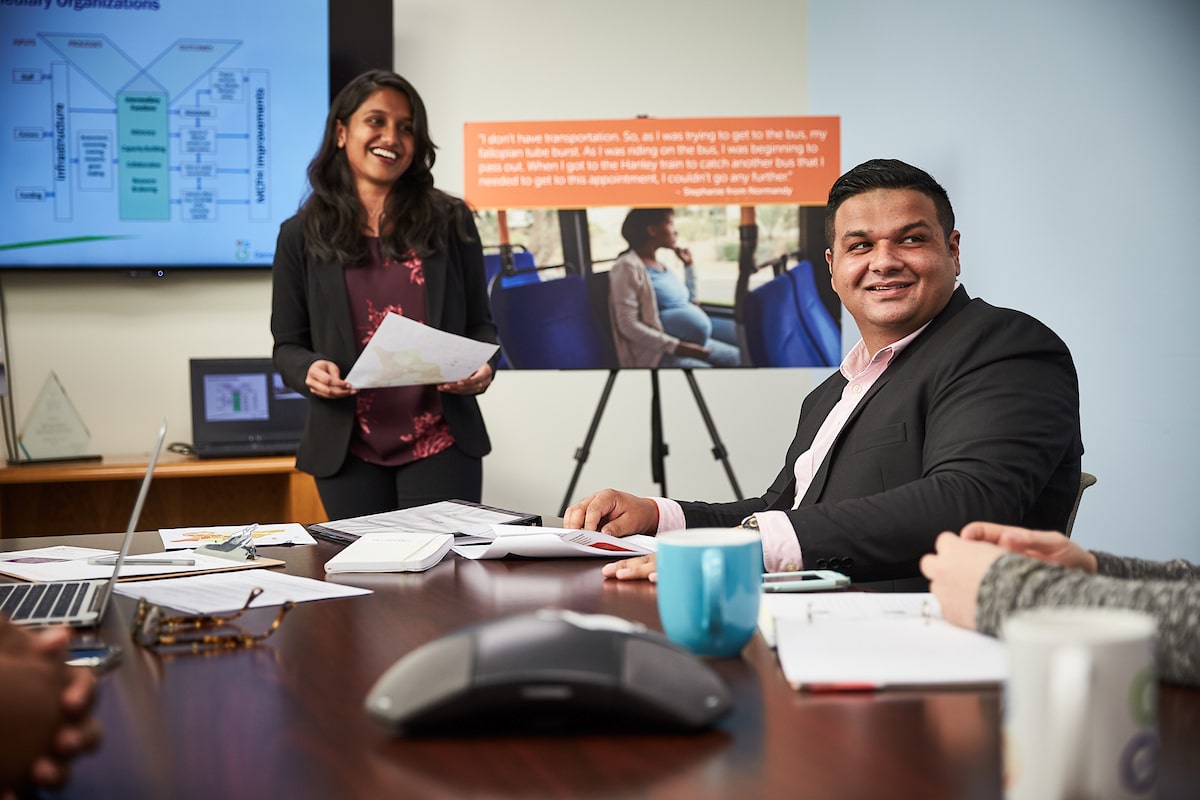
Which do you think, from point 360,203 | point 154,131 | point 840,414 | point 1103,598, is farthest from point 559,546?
point 154,131

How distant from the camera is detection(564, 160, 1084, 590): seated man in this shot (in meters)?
1.36

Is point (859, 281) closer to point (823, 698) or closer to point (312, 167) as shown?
point (823, 698)

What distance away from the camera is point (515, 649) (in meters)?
0.68

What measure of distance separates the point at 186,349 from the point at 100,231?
1.59 feet

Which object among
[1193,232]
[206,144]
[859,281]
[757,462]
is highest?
[206,144]

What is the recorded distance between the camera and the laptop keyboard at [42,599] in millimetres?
1083

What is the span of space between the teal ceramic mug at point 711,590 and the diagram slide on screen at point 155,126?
332 centimetres

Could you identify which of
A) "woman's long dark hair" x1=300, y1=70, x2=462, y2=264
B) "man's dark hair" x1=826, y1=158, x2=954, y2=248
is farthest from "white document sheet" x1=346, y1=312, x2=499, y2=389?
"man's dark hair" x1=826, y1=158, x2=954, y2=248

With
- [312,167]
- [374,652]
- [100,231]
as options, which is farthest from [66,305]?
[374,652]

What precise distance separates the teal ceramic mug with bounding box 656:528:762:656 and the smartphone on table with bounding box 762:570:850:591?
0.25m

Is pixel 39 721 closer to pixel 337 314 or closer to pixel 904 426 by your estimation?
pixel 904 426

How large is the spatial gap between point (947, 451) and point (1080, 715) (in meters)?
0.97

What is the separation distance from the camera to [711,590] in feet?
2.89

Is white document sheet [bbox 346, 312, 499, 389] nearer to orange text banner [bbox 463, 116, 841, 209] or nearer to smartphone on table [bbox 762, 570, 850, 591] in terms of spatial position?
smartphone on table [bbox 762, 570, 850, 591]
